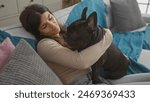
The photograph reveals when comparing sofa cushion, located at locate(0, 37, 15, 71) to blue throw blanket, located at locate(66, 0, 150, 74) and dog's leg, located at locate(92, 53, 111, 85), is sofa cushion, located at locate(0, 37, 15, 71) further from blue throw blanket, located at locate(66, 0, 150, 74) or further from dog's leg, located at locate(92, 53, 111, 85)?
blue throw blanket, located at locate(66, 0, 150, 74)

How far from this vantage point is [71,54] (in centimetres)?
112

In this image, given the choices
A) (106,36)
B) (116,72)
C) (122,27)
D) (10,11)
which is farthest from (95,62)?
(10,11)

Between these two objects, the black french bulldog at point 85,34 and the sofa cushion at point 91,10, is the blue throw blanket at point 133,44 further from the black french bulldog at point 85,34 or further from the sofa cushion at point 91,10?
the black french bulldog at point 85,34

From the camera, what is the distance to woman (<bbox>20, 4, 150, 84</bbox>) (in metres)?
1.12

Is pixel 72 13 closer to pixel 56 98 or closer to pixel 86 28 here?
pixel 86 28

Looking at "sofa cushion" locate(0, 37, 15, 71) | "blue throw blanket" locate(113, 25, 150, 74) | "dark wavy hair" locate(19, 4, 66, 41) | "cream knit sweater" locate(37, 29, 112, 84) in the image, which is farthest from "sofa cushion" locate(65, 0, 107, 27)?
"sofa cushion" locate(0, 37, 15, 71)

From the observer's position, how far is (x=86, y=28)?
3.70ft

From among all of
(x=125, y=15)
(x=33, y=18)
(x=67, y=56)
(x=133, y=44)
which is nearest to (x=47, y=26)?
(x=33, y=18)

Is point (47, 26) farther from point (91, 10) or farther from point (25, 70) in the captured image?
point (91, 10)

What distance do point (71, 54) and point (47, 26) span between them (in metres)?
0.23

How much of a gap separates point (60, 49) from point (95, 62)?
0.74 ft

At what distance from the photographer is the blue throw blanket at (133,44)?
168 centimetres

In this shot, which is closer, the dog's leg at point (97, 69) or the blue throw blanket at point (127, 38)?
the dog's leg at point (97, 69)

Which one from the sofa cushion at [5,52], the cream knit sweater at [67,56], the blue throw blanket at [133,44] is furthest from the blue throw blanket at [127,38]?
the sofa cushion at [5,52]
